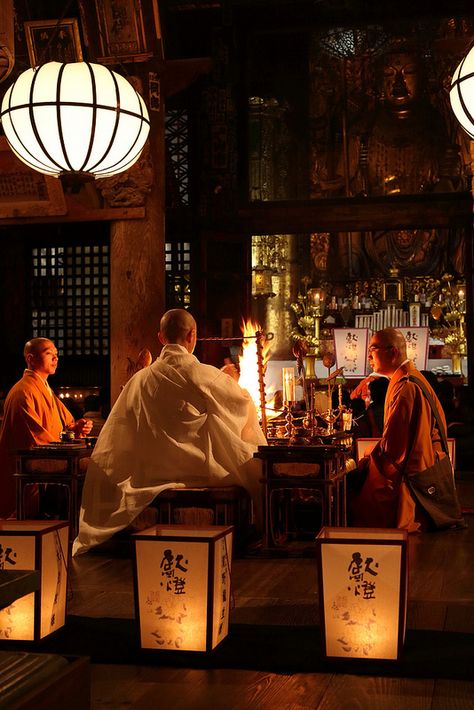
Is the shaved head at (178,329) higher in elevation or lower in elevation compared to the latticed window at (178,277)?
lower

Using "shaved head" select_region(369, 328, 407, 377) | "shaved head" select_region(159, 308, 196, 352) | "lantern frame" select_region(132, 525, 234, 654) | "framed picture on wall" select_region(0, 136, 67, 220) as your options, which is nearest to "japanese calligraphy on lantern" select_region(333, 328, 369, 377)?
"framed picture on wall" select_region(0, 136, 67, 220)

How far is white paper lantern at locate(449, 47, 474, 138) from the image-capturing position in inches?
175

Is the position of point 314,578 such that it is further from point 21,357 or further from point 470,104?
point 21,357

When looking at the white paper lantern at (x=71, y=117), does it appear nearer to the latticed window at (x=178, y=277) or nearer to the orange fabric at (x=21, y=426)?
the orange fabric at (x=21, y=426)

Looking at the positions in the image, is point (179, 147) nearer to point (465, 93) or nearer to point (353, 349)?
point (353, 349)

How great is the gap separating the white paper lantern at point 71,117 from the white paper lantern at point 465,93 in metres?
1.91

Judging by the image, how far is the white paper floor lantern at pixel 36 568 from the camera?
3.26 m

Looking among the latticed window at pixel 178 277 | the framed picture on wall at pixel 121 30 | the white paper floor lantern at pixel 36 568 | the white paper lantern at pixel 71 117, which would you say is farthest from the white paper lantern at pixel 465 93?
the latticed window at pixel 178 277

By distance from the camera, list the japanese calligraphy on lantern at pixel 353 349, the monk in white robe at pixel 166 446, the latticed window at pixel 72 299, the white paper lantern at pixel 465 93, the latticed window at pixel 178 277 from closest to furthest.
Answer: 1. the white paper lantern at pixel 465 93
2. the monk in white robe at pixel 166 446
3. the japanese calligraphy on lantern at pixel 353 349
4. the latticed window at pixel 178 277
5. the latticed window at pixel 72 299

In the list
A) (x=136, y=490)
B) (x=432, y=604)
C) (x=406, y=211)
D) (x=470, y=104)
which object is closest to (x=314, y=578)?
(x=432, y=604)

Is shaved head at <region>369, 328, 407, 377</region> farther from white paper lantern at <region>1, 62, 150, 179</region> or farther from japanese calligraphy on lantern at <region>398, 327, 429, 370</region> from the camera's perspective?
japanese calligraphy on lantern at <region>398, 327, 429, 370</region>

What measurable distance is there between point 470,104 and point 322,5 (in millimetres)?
7264

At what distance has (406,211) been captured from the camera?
10906 mm

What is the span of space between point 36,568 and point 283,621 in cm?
107
